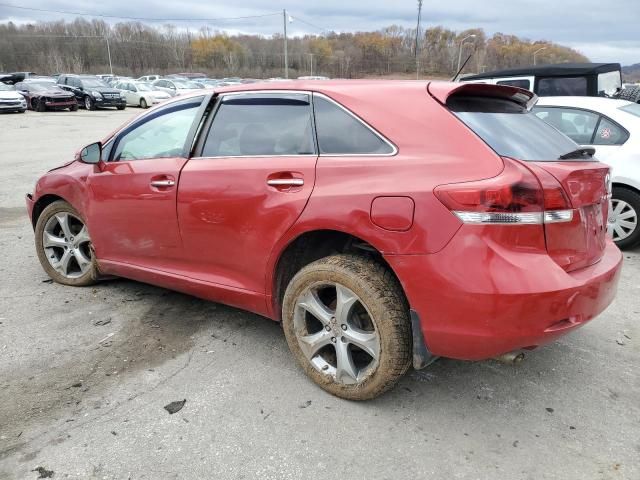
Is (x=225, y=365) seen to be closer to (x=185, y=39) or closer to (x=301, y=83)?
(x=301, y=83)

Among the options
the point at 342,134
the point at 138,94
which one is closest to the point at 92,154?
the point at 342,134

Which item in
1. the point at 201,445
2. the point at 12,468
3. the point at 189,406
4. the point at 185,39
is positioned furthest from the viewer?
the point at 185,39

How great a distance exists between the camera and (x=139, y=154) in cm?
368

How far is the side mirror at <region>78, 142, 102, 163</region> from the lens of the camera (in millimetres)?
3859

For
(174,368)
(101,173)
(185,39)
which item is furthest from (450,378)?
(185,39)

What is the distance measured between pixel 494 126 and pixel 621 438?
1.64 meters

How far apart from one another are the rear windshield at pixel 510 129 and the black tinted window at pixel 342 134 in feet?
1.38

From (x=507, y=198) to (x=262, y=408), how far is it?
1628 millimetres

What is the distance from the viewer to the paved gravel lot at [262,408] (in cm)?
230

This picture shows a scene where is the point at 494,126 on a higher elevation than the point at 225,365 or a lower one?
higher

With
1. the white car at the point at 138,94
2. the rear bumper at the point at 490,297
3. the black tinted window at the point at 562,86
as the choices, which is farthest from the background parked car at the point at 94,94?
the rear bumper at the point at 490,297

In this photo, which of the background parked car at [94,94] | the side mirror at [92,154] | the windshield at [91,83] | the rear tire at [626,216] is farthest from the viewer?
the windshield at [91,83]

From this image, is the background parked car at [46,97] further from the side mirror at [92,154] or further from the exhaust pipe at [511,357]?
the exhaust pipe at [511,357]

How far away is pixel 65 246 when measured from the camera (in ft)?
14.3
